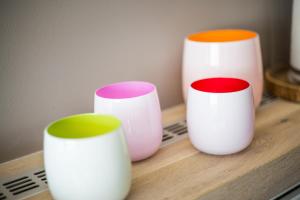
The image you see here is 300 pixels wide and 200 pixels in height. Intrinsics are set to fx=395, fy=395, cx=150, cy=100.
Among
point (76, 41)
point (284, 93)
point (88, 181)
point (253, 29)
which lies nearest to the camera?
point (88, 181)

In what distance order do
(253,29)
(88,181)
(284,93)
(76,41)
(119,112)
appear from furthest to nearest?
(253,29) < (284,93) < (76,41) < (119,112) < (88,181)

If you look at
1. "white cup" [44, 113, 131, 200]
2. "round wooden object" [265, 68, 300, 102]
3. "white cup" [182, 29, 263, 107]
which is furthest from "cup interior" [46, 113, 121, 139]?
"round wooden object" [265, 68, 300, 102]

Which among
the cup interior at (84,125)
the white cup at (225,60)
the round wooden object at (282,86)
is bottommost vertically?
the round wooden object at (282,86)

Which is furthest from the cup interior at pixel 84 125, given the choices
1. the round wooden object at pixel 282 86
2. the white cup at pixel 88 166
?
the round wooden object at pixel 282 86

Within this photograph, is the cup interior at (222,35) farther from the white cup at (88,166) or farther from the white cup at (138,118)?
the white cup at (88,166)

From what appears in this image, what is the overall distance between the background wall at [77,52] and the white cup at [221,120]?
22 cm

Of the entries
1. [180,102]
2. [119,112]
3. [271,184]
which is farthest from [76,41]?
[271,184]

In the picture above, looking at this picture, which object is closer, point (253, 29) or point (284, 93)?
point (284, 93)

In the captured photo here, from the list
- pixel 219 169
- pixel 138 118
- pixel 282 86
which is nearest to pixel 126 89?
pixel 138 118

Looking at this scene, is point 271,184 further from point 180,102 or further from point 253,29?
point 253,29

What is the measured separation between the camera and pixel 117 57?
0.82m

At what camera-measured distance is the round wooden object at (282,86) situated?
90cm

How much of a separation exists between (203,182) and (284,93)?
1.38 feet

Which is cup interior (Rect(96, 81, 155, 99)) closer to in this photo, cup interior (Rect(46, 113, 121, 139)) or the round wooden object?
cup interior (Rect(46, 113, 121, 139))
